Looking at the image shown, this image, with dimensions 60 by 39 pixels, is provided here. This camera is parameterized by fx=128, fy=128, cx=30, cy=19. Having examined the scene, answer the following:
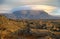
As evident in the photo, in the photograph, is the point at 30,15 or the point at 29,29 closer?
the point at 29,29

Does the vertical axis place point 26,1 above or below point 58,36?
above

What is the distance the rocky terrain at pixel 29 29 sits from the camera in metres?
0.83

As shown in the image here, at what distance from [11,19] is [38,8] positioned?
0.83 feet

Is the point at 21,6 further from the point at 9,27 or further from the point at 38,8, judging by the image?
the point at 9,27

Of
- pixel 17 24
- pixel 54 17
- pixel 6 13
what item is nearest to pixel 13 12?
pixel 6 13

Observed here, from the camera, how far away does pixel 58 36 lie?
83 cm

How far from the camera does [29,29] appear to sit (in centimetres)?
87

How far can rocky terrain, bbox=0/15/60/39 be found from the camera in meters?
A: 0.83

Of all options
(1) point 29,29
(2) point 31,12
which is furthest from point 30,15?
(1) point 29,29

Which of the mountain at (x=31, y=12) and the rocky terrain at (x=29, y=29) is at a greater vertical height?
the mountain at (x=31, y=12)

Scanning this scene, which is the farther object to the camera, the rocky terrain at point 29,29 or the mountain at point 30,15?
the mountain at point 30,15

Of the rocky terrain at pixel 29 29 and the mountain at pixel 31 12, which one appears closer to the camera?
the rocky terrain at pixel 29 29

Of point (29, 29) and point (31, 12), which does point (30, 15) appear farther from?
point (29, 29)

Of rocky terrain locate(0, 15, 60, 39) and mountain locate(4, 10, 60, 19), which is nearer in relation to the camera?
rocky terrain locate(0, 15, 60, 39)
